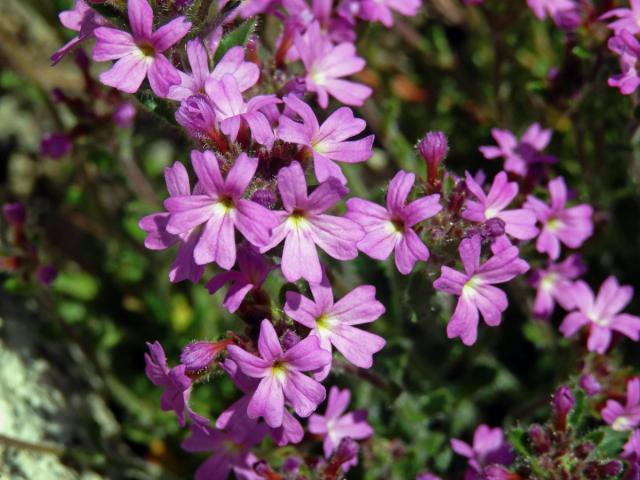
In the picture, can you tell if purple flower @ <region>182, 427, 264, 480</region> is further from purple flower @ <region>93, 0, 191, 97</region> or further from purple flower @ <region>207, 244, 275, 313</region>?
purple flower @ <region>93, 0, 191, 97</region>

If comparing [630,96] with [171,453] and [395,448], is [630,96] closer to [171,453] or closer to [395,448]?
[395,448]

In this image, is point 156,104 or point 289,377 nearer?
point 289,377

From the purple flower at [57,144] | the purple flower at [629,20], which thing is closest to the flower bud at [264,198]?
the purple flower at [629,20]

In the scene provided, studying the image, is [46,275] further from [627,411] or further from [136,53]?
[627,411]

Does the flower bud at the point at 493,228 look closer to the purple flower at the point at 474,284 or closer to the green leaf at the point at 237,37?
the purple flower at the point at 474,284

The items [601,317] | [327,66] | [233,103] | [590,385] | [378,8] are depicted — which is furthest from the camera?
[378,8]

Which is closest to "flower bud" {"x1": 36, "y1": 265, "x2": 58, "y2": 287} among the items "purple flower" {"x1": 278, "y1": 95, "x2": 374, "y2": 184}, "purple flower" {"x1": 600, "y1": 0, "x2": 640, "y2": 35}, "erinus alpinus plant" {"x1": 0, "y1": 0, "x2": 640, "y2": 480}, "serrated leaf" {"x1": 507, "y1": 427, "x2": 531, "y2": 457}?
"erinus alpinus plant" {"x1": 0, "y1": 0, "x2": 640, "y2": 480}

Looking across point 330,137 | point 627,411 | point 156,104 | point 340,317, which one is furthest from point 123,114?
point 627,411

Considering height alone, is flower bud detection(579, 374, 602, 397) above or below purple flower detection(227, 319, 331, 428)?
below
